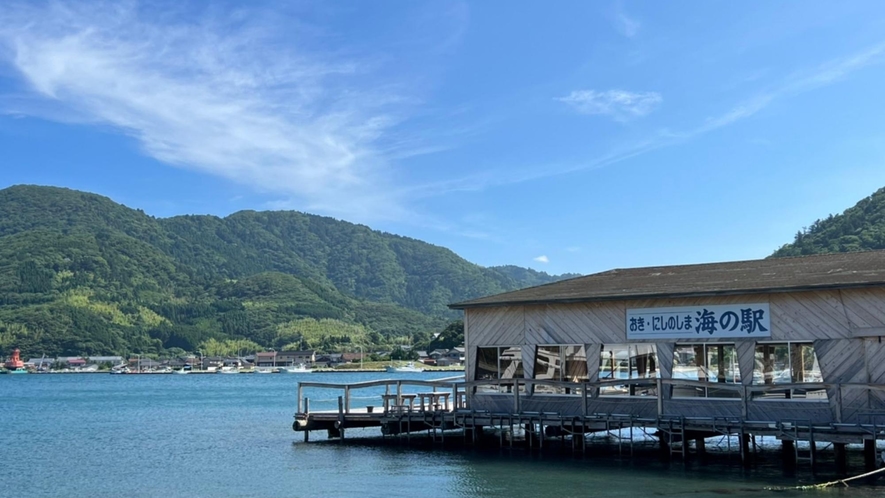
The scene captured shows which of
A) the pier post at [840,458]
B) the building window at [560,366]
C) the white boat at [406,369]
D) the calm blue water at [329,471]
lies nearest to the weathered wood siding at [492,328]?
the building window at [560,366]

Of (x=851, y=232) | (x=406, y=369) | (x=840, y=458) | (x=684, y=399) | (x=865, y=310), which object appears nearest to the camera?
(x=865, y=310)

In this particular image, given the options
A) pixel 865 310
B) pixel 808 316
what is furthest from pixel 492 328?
pixel 865 310

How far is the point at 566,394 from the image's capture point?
26.7 metres

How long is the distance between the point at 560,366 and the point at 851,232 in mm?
49220

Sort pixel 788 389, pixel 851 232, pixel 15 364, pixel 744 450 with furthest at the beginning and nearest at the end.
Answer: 1. pixel 15 364
2. pixel 851 232
3. pixel 744 450
4. pixel 788 389

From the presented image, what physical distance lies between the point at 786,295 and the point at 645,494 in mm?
6233

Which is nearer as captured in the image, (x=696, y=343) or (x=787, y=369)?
(x=787, y=369)

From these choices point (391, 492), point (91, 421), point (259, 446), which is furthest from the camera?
point (91, 421)

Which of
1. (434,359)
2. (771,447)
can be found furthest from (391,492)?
(434,359)

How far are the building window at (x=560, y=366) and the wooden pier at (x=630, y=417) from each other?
97 mm

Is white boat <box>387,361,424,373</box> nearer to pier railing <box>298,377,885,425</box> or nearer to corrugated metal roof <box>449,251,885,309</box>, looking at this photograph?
corrugated metal roof <box>449,251,885,309</box>

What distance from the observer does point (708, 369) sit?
79.4ft

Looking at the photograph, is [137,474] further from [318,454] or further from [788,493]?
[788,493]

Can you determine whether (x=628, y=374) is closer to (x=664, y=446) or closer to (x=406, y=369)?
(x=664, y=446)
